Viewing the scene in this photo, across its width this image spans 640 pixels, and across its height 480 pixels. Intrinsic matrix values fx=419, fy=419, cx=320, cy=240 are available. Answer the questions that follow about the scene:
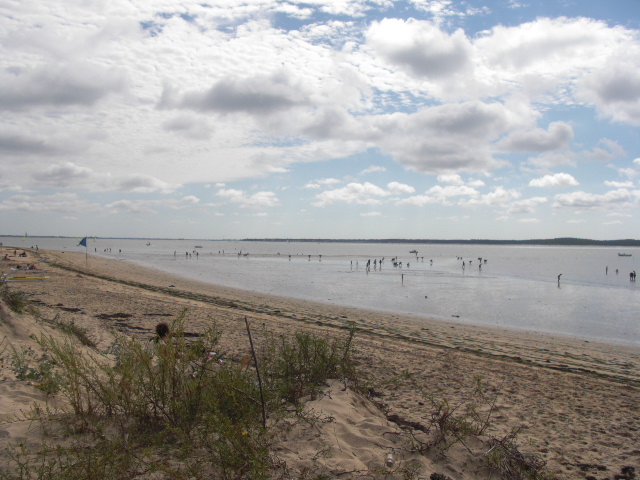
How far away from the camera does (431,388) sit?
757 cm

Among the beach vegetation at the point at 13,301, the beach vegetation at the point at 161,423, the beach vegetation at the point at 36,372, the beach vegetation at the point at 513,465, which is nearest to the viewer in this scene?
the beach vegetation at the point at 161,423

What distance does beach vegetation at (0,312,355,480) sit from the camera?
3.48 m

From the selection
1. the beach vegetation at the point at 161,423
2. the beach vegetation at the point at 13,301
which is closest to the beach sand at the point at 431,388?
the beach vegetation at the point at 161,423

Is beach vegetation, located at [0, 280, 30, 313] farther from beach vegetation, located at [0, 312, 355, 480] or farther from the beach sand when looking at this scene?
beach vegetation, located at [0, 312, 355, 480]

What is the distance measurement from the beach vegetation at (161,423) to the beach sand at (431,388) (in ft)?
1.21

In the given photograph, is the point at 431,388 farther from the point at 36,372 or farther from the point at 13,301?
the point at 13,301

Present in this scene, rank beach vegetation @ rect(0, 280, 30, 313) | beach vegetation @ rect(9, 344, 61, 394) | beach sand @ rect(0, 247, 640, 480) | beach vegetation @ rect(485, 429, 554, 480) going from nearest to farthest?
beach vegetation @ rect(485, 429, 554, 480), beach sand @ rect(0, 247, 640, 480), beach vegetation @ rect(9, 344, 61, 394), beach vegetation @ rect(0, 280, 30, 313)

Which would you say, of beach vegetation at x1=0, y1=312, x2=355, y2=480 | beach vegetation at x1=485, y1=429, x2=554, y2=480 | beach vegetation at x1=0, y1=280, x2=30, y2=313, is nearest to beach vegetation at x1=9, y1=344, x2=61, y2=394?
beach vegetation at x1=0, y1=312, x2=355, y2=480

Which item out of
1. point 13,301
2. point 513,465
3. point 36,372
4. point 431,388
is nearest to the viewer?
point 513,465

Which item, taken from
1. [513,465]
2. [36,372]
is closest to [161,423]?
[36,372]

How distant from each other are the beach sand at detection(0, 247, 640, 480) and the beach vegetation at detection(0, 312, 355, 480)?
37 centimetres

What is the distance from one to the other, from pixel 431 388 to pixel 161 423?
16.2ft

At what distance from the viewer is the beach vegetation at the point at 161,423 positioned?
3.48 metres

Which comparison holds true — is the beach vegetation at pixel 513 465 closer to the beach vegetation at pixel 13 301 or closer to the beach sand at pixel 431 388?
the beach sand at pixel 431 388
